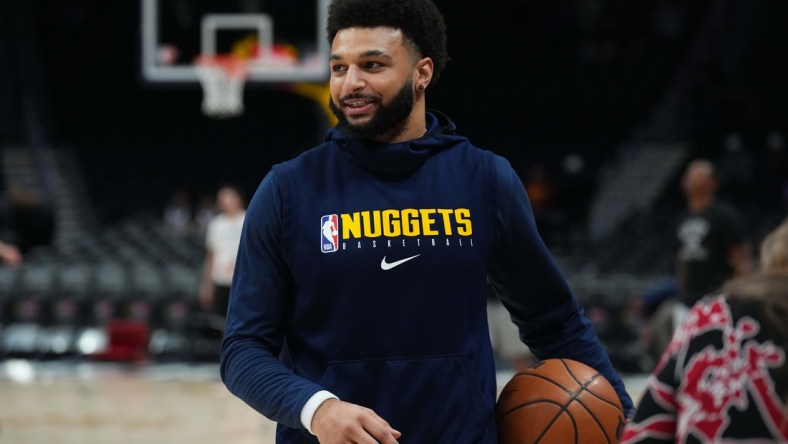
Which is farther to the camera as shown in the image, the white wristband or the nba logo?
the nba logo

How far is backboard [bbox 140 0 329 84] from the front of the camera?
43.1 ft

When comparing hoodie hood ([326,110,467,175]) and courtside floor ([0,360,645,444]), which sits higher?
hoodie hood ([326,110,467,175])

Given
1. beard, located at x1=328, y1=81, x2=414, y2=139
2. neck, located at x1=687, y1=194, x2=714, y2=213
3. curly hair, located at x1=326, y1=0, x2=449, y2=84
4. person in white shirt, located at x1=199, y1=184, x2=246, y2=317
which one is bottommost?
person in white shirt, located at x1=199, y1=184, x2=246, y2=317

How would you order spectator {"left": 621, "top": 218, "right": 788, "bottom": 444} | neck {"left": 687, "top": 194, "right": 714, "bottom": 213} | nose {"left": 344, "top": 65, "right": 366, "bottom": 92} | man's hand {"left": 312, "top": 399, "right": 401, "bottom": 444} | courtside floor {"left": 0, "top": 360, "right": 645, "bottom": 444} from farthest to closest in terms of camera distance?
courtside floor {"left": 0, "top": 360, "right": 645, "bottom": 444}, neck {"left": 687, "top": 194, "right": 714, "bottom": 213}, nose {"left": 344, "top": 65, "right": 366, "bottom": 92}, man's hand {"left": 312, "top": 399, "right": 401, "bottom": 444}, spectator {"left": 621, "top": 218, "right": 788, "bottom": 444}

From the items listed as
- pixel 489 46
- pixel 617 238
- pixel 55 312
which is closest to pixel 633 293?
pixel 617 238

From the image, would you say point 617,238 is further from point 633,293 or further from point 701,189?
point 701,189

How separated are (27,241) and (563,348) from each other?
14166mm

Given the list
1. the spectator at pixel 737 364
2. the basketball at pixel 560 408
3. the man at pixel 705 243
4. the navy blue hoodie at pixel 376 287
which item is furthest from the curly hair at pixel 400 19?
the man at pixel 705 243

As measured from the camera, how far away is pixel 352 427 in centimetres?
205

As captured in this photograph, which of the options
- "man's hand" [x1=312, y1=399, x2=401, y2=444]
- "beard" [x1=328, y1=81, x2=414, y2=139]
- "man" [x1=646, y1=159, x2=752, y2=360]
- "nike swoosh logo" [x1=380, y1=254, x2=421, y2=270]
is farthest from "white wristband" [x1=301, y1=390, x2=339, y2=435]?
"man" [x1=646, y1=159, x2=752, y2=360]

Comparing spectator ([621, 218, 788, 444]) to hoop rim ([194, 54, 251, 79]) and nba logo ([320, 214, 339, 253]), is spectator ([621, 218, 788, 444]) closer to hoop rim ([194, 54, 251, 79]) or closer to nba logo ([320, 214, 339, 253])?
nba logo ([320, 214, 339, 253])

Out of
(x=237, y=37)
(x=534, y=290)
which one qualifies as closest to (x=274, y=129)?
(x=237, y=37)

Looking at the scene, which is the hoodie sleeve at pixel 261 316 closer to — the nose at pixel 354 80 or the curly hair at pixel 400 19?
the nose at pixel 354 80

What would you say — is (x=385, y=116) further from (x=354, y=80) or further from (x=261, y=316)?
(x=261, y=316)
